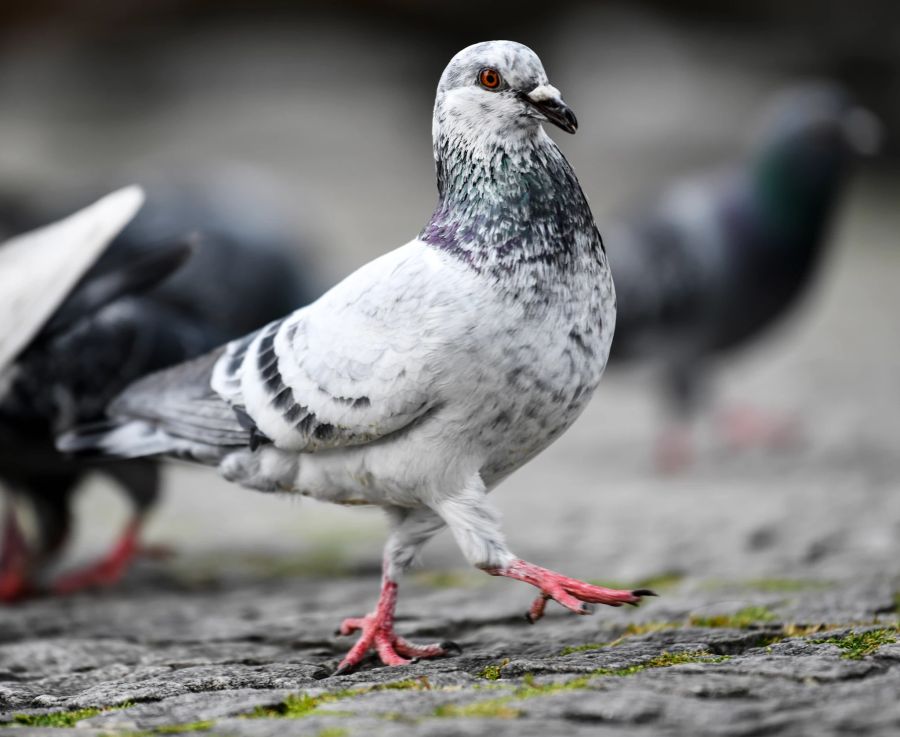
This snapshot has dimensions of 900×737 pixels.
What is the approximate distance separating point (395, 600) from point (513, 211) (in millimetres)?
1143

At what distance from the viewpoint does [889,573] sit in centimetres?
429

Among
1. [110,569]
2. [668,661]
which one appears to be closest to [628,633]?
[668,661]

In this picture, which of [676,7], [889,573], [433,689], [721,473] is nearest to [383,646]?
[433,689]

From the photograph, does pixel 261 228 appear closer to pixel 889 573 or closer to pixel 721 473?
pixel 721 473

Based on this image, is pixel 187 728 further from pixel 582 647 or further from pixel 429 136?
pixel 429 136

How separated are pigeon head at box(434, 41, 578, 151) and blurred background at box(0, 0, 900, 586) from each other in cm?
374

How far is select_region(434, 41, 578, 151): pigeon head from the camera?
3.17 metres

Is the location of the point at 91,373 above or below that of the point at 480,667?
above

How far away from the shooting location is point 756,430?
7996mm

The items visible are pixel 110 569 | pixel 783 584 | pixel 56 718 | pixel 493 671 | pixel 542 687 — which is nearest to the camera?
pixel 542 687

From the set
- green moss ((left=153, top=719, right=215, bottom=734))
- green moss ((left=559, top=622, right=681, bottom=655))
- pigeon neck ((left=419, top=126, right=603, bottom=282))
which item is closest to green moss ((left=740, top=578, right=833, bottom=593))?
green moss ((left=559, top=622, right=681, bottom=655))

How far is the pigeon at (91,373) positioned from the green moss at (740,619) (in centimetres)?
218

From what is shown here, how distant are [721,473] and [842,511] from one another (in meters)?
1.95

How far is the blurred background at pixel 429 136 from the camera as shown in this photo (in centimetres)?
782
